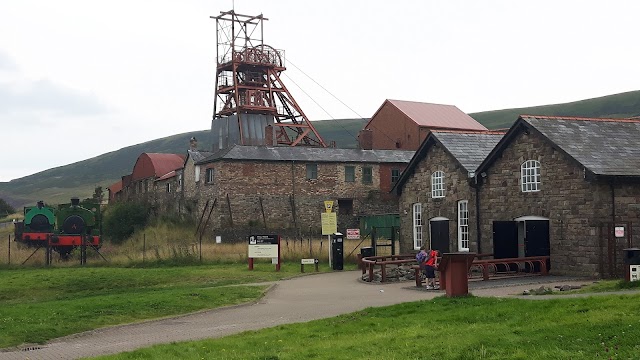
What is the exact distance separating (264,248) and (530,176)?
1091 centimetres

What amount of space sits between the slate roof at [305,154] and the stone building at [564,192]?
72.9 feet

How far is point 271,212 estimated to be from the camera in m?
50.0

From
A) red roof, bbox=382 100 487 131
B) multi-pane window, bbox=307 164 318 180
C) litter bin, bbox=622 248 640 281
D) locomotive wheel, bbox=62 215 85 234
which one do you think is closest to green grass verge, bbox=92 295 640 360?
litter bin, bbox=622 248 640 281

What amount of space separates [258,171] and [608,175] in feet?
92.5

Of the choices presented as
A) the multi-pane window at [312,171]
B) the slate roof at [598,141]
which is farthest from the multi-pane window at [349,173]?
the slate roof at [598,141]

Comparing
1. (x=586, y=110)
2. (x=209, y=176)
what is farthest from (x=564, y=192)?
(x=586, y=110)

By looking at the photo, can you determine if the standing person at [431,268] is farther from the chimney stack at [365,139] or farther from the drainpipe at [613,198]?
the chimney stack at [365,139]

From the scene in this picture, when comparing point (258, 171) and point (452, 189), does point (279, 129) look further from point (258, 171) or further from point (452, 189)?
point (452, 189)

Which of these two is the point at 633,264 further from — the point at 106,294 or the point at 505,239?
the point at 106,294

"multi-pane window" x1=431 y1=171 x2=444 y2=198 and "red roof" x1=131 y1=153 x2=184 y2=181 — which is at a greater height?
"red roof" x1=131 y1=153 x2=184 y2=181

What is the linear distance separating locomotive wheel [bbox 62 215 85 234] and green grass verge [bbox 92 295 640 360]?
29.7 m

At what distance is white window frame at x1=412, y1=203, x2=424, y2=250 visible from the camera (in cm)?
3465

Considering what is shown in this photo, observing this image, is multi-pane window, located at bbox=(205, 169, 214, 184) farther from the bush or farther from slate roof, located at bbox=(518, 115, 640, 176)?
slate roof, located at bbox=(518, 115, 640, 176)

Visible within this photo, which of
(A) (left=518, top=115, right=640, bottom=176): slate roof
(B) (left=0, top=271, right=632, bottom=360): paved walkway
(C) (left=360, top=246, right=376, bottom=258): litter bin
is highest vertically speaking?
(A) (left=518, top=115, right=640, bottom=176): slate roof
